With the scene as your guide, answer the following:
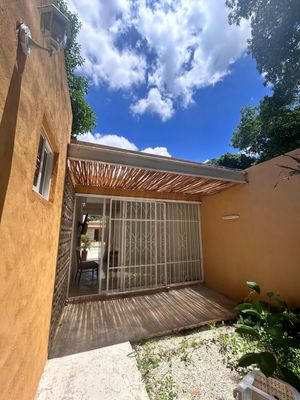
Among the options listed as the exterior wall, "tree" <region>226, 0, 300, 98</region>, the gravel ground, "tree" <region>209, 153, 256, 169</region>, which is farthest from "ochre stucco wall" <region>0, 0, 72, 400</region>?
"tree" <region>209, 153, 256, 169</region>

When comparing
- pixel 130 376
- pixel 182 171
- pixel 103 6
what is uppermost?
pixel 103 6

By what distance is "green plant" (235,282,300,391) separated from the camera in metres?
1.75

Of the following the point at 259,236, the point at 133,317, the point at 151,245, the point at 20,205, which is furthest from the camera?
the point at 151,245

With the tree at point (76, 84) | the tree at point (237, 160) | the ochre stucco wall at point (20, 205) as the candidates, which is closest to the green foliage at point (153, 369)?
the ochre stucco wall at point (20, 205)

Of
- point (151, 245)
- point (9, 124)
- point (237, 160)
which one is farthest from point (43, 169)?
point (237, 160)

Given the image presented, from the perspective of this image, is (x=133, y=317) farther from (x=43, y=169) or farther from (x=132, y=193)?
(x=43, y=169)

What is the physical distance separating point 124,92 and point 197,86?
8.68 feet

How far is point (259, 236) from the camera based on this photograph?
3.90 m

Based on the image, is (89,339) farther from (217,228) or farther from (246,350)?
(217,228)

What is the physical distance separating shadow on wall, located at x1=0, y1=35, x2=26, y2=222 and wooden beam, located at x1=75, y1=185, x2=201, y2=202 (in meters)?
3.87

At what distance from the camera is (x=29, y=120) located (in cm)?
131

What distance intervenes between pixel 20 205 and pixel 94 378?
7.56 ft

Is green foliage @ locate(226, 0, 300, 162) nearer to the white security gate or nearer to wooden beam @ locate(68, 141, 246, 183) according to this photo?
wooden beam @ locate(68, 141, 246, 183)

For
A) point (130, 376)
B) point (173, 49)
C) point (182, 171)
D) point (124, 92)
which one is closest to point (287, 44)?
point (173, 49)
